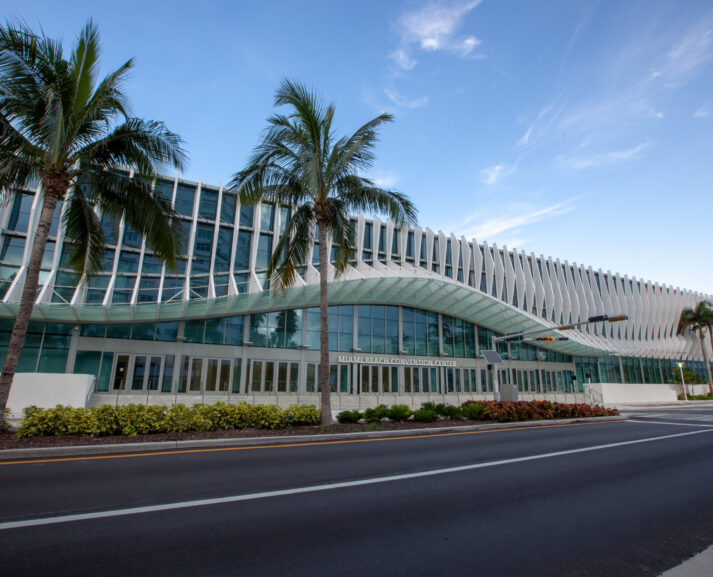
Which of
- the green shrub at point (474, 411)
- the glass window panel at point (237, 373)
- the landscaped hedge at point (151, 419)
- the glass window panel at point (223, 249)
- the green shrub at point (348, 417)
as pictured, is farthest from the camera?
the glass window panel at point (223, 249)

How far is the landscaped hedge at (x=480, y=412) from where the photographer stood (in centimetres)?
1587

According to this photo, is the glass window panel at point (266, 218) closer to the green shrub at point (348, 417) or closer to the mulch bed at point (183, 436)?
the green shrub at point (348, 417)

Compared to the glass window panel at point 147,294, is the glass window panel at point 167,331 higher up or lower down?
lower down

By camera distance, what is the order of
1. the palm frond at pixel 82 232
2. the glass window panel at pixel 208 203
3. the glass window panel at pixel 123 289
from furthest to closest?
the glass window panel at pixel 208 203
the glass window panel at pixel 123 289
the palm frond at pixel 82 232

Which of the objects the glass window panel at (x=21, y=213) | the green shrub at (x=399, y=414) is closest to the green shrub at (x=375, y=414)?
the green shrub at (x=399, y=414)

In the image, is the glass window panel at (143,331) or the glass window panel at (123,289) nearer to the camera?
the glass window panel at (123,289)

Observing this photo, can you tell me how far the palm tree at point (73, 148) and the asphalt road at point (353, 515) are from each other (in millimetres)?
6796

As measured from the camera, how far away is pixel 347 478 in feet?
21.4

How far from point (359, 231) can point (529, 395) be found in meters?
20.4

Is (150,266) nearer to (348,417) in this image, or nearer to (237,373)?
(237,373)

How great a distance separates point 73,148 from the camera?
11.9 m

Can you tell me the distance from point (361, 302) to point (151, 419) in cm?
2105

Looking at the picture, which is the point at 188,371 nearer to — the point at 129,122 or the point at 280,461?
the point at 129,122

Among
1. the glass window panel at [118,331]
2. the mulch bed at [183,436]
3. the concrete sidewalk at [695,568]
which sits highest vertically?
the glass window panel at [118,331]
